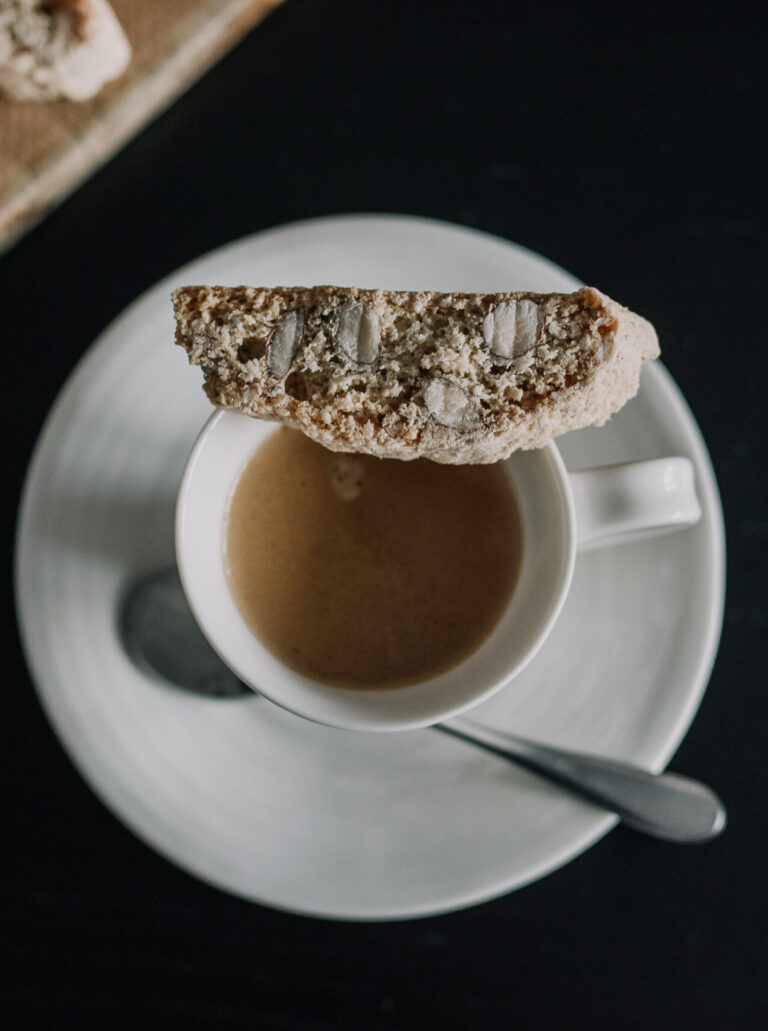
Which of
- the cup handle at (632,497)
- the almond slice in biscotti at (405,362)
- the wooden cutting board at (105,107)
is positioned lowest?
the cup handle at (632,497)

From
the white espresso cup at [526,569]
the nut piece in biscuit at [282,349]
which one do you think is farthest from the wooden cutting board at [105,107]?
the nut piece in biscuit at [282,349]

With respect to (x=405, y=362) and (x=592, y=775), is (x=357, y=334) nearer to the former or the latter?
(x=405, y=362)

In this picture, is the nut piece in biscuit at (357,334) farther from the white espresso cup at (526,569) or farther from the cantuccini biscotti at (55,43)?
the cantuccini biscotti at (55,43)

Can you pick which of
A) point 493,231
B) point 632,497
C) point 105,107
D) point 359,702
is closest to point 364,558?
point 359,702

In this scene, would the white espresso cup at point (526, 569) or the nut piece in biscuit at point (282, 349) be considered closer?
the nut piece in biscuit at point (282, 349)

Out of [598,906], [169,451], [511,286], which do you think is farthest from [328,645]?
[598,906]

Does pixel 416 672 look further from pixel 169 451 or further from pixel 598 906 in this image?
pixel 598 906

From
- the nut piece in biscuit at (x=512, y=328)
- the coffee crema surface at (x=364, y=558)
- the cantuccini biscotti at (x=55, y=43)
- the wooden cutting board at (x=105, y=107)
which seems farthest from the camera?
the wooden cutting board at (x=105, y=107)

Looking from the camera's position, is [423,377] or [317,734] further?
[317,734]
